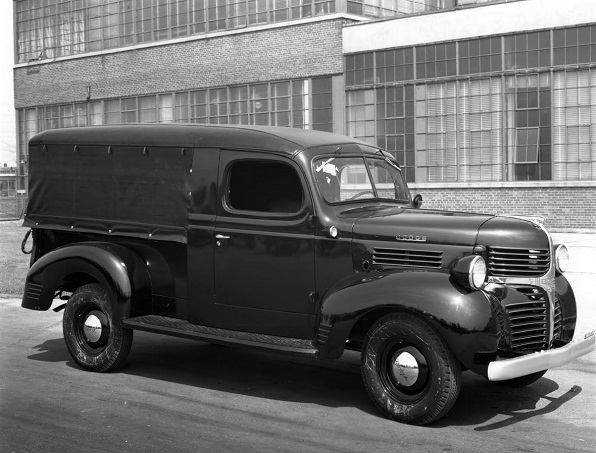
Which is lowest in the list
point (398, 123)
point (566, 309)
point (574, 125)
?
point (566, 309)

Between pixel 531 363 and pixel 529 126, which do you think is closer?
pixel 531 363

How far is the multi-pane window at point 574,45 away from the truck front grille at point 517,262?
2109cm

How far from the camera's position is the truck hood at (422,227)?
23.5 feet

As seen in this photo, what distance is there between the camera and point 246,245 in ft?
26.6

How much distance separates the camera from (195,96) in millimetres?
37875

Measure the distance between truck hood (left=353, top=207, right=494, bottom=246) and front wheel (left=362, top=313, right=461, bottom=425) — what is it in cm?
63

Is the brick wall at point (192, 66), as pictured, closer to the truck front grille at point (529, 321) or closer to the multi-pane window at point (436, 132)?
the multi-pane window at point (436, 132)

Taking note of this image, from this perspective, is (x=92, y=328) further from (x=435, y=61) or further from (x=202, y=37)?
(x=202, y=37)

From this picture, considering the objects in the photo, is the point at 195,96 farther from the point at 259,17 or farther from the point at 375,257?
the point at 375,257

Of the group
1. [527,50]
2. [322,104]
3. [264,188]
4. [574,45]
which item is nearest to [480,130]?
[527,50]

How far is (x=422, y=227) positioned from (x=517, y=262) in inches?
29.1

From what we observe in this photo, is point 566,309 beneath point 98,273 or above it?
beneath

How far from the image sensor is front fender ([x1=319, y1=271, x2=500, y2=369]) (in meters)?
6.75

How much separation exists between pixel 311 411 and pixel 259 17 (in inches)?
1169
